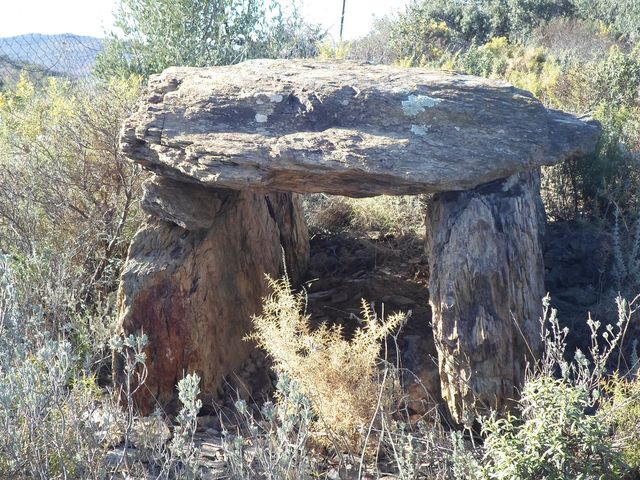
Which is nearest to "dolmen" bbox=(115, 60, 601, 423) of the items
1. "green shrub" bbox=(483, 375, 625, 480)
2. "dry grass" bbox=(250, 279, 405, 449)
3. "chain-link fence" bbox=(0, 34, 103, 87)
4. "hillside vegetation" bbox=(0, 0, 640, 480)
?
"hillside vegetation" bbox=(0, 0, 640, 480)

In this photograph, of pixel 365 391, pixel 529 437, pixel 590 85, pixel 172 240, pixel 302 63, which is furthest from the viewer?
pixel 590 85

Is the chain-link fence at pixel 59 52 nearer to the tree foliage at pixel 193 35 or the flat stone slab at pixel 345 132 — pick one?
the tree foliage at pixel 193 35

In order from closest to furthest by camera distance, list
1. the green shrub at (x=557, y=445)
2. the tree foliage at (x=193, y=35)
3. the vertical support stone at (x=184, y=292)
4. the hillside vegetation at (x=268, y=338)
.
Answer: the green shrub at (x=557, y=445), the hillside vegetation at (x=268, y=338), the vertical support stone at (x=184, y=292), the tree foliage at (x=193, y=35)

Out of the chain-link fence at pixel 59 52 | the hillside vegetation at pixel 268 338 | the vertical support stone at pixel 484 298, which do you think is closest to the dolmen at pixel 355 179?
the vertical support stone at pixel 484 298

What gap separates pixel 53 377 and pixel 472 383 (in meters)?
1.84

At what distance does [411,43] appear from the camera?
14297mm

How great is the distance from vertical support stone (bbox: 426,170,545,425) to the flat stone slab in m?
0.17

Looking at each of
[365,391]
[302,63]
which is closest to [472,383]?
[365,391]

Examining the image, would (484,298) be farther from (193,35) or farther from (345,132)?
(193,35)

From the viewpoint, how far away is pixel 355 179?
11.5 ft

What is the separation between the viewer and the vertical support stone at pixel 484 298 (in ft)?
11.3

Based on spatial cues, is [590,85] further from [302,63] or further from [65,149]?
[65,149]

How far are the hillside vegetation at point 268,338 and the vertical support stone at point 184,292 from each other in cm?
17

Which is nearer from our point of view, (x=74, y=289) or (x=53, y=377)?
(x=53, y=377)
